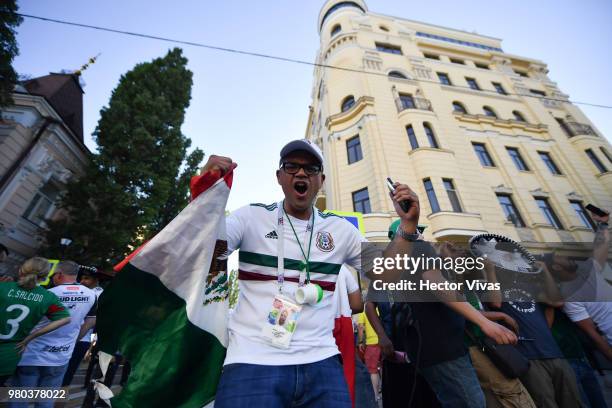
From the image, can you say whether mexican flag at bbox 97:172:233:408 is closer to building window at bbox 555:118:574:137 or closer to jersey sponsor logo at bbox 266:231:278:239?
jersey sponsor logo at bbox 266:231:278:239

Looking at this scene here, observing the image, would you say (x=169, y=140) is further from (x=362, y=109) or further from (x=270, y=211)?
(x=270, y=211)

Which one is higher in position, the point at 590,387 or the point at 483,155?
the point at 483,155

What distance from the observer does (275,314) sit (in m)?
1.39

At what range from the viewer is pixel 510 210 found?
15156 millimetres

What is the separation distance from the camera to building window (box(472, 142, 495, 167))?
16.8 m

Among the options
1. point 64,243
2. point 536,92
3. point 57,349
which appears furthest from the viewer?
point 536,92

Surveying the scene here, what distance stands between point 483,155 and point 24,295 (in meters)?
21.0

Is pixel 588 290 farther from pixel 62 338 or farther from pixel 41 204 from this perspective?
pixel 41 204

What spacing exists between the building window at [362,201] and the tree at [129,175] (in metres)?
10.1

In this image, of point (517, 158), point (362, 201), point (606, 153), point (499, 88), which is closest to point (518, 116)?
point (499, 88)

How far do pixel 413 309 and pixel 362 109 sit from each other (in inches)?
587

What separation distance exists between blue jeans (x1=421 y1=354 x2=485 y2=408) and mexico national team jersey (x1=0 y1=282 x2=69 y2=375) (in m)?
4.70

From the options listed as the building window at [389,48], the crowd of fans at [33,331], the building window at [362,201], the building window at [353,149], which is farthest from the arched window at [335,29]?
the crowd of fans at [33,331]

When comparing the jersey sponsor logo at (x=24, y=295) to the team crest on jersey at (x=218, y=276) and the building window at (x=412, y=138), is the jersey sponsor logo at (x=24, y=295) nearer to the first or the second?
the team crest on jersey at (x=218, y=276)
